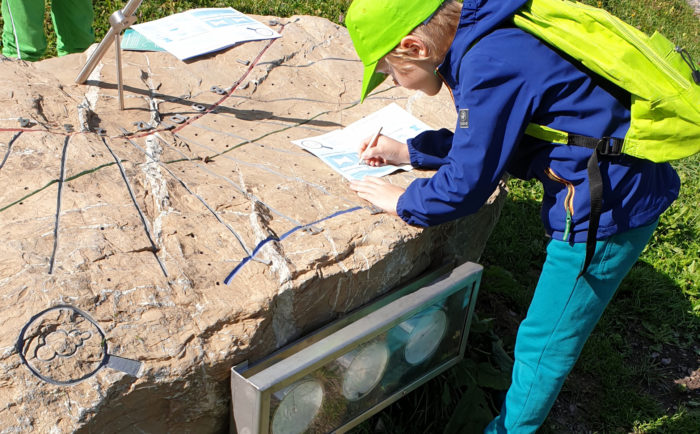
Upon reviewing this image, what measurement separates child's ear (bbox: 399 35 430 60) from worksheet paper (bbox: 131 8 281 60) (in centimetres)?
120

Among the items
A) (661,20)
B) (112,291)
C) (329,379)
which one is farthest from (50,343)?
(661,20)

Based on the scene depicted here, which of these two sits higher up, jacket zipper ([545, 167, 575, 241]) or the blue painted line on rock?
jacket zipper ([545, 167, 575, 241])

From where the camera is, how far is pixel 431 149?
2348mm

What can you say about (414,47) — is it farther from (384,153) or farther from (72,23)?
(72,23)

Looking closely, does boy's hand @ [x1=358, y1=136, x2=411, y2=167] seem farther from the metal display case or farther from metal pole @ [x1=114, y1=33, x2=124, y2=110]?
metal pole @ [x1=114, y1=33, x2=124, y2=110]

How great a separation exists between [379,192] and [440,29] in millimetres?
587

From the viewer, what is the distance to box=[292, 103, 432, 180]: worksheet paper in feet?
7.77

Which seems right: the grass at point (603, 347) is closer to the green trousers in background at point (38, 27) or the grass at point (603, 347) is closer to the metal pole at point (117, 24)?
the green trousers in background at point (38, 27)

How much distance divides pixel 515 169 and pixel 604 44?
426 mm

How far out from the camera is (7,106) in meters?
2.25

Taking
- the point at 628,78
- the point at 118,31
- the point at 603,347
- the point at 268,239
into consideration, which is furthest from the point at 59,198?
the point at 603,347

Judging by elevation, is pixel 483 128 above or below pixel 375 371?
above

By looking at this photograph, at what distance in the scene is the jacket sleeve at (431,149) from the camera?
7.66ft

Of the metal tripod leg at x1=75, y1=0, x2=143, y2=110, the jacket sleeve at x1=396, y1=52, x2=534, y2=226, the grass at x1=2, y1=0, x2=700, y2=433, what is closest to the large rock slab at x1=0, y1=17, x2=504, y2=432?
the metal tripod leg at x1=75, y1=0, x2=143, y2=110
